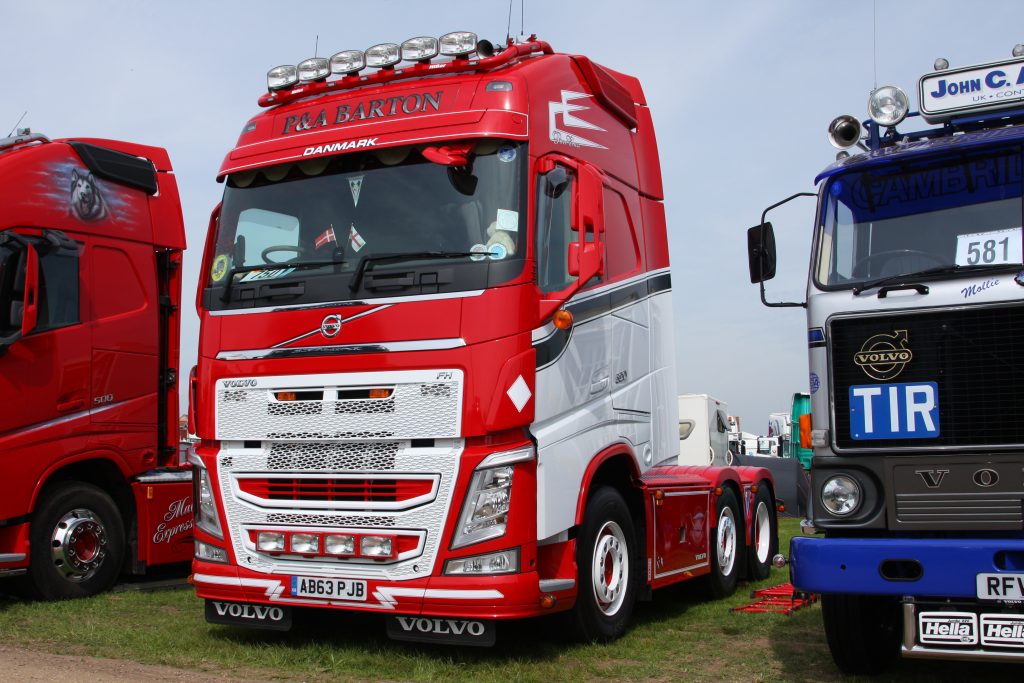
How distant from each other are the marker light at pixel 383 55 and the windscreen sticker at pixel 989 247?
3818 millimetres

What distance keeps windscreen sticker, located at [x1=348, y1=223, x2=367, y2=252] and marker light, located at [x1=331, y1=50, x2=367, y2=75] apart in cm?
134

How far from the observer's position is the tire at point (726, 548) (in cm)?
932

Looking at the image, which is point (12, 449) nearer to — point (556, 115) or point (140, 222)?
point (140, 222)

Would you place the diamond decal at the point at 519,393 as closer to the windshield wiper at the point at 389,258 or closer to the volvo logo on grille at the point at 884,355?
the windshield wiper at the point at 389,258

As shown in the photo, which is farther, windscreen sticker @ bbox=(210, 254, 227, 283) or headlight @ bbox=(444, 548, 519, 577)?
windscreen sticker @ bbox=(210, 254, 227, 283)

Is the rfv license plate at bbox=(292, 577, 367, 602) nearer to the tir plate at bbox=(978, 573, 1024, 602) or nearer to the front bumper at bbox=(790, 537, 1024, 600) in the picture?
the front bumper at bbox=(790, 537, 1024, 600)

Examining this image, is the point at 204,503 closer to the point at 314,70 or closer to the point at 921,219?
the point at 314,70

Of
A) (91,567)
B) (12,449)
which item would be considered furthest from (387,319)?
(91,567)

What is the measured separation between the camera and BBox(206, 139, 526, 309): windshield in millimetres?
6223

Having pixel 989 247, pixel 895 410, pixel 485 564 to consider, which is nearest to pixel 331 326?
pixel 485 564

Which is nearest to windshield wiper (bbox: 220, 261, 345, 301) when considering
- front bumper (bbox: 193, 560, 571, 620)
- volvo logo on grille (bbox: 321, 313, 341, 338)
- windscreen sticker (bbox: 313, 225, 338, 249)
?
windscreen sticker (bbox: 313, 225, 338, 249)

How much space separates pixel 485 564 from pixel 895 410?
2430 millimetres

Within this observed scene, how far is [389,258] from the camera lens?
6.36m

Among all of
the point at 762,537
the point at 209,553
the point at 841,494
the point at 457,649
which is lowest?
the point at 457,649
